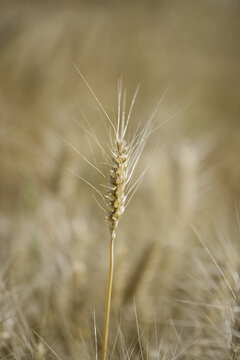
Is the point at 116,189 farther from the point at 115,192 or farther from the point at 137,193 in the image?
the point at 137,193

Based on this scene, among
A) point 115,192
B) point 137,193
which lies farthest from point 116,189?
point 137,193

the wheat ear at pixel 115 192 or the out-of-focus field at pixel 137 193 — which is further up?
the wheat ear at pixel 115 192

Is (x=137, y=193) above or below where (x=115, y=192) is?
below

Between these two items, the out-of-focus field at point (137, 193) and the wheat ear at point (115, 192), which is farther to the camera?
the out-of-focus field at point (137, 193)

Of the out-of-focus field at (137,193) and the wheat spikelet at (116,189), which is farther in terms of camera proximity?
the out-of-focus field at (137,193)

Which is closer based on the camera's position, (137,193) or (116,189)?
(116,189)

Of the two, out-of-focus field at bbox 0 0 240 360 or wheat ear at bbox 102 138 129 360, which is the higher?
wheat ear at bbox 102 138 129 360

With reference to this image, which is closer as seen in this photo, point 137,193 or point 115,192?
point 115,192

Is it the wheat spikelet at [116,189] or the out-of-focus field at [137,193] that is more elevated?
the wheat spikelet at [116,189]

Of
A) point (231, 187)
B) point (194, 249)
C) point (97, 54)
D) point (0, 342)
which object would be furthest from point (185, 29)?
point (0, 342)
